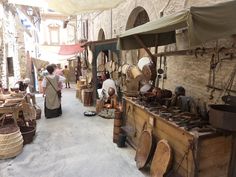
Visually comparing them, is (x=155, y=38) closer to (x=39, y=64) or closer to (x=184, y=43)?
(x=184, y=43)

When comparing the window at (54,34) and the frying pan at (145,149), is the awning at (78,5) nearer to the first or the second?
the frying pan at (145,149)

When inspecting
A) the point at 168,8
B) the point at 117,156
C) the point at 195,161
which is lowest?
the point at 117,156

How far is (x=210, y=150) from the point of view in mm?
2240

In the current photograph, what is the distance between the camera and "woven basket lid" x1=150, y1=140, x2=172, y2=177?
8.46 feet

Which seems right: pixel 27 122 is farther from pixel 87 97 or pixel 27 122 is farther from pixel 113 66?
pixel 113 66

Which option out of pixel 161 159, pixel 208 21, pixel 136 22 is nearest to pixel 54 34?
pixel 136 22

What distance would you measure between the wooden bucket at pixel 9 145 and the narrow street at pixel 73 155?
0.09 meters

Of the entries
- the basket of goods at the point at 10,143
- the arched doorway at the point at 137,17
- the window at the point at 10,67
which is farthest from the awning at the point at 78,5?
the basket of goods at the point at 10,143

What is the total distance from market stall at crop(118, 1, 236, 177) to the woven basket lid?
11 mm

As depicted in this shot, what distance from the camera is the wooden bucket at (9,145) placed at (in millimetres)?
3473

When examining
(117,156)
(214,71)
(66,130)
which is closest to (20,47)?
(66,130)

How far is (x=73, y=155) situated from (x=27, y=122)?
1.68 metres

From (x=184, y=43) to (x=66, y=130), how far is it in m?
3.14

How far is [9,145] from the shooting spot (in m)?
3.51
